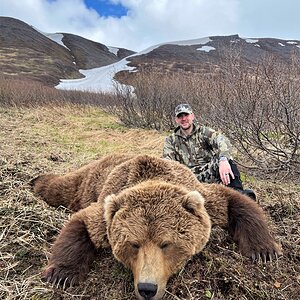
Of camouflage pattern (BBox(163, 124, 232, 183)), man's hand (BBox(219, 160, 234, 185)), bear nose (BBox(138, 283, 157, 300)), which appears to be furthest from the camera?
camouflage pattern (BBox(163, 124, 232, 183))

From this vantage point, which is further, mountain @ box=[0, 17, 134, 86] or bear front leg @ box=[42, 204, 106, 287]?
A: mountain @ box=[0, 17, 134, 86]

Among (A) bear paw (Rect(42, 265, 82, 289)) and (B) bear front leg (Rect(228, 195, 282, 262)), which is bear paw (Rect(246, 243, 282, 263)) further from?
(A) bear paw (Rect(42, 265, 82, 289))

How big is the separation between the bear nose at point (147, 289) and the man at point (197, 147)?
207 cm

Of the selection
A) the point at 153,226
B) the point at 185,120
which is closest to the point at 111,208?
the point at 153,226

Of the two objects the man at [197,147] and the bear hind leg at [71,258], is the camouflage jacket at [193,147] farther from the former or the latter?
the bear hind leg at [71,258]

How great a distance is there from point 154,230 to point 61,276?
79 cm

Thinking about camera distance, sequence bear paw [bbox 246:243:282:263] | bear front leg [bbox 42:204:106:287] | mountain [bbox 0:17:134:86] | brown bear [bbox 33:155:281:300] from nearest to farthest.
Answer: brown bear [bbox 33:155:281:300]
bear front leg [bbox 42:204:106:287]
bear paw [bbox 246:243:282:263]
mountain [bbox 0:17:134:86]

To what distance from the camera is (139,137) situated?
33.8 ft

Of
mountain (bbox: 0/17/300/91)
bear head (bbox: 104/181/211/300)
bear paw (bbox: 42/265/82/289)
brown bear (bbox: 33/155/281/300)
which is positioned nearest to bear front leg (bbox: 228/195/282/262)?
brown bear (bbox: 33/155/281/300)

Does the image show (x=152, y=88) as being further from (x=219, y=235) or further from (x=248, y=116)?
(x=219, y=235)

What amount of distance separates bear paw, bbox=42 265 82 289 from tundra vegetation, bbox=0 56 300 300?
0.16ft

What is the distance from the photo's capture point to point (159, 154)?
733cm

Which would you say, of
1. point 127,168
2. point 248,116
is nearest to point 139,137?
point 248,116

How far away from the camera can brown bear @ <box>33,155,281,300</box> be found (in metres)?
2.17
